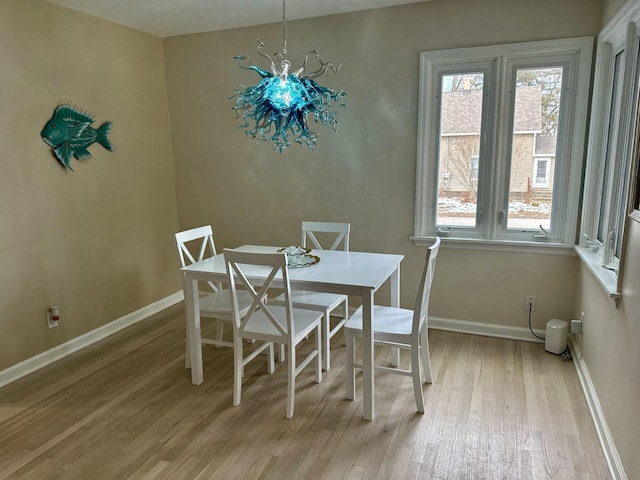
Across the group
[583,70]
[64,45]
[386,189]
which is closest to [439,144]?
[386,189]

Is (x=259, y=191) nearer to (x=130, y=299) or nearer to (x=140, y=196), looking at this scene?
(x=140, y=196)

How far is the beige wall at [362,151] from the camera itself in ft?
10.4

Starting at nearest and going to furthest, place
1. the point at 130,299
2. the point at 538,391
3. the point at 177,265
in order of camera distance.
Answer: the point at 538,391 < the point at 130,299 < the point at 177,265

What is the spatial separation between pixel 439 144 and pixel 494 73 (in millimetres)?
615

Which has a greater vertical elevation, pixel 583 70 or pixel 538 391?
pixel 583 70

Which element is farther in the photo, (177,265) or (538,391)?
(177,265)

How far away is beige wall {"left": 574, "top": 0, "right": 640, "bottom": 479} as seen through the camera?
178 centimetres

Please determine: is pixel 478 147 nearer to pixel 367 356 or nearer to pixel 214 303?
pixel 367 356

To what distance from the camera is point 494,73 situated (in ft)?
10.4

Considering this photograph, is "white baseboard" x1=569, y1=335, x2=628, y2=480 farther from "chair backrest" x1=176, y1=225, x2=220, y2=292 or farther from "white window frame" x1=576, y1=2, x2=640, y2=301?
"chair backrest" x1=176, y1=225, x2=220, y2=292

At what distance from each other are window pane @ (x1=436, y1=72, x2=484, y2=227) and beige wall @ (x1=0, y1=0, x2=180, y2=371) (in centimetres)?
257

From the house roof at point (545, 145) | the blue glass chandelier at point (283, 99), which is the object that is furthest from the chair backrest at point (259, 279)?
the house roof at point (545, 145)

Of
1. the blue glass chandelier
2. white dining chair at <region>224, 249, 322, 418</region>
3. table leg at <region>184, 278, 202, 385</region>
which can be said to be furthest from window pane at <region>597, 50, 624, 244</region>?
table leg at <region>184, 278, 202, 385</region>

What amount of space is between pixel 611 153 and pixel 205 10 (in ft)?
9.76
